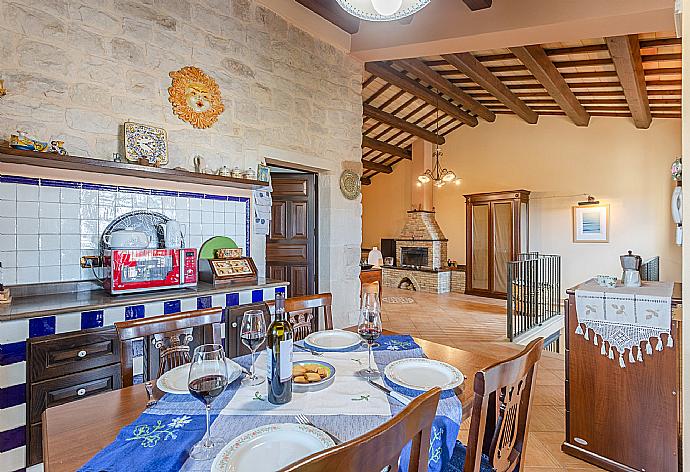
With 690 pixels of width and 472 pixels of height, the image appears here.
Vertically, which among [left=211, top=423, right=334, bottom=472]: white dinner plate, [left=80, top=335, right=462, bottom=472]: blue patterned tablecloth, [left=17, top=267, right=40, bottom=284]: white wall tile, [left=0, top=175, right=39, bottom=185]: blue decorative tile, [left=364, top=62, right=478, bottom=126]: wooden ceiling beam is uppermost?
[left=364, top=62, right=478, bottom=126]: wooden ceiling beam

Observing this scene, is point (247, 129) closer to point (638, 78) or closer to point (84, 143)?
point (84, 143)

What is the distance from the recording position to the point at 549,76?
5266mm

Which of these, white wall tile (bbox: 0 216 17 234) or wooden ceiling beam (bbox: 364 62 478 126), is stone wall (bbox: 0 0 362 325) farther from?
wooden ceiling beam (bbox: 364 62 478 126)

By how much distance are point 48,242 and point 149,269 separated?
1.88 ft

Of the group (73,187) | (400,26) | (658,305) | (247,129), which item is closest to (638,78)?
(400,26)

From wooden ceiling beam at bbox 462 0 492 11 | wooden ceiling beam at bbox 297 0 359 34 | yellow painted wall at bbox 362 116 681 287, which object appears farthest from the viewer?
yellow painted wall at bbox 362 116 681 287

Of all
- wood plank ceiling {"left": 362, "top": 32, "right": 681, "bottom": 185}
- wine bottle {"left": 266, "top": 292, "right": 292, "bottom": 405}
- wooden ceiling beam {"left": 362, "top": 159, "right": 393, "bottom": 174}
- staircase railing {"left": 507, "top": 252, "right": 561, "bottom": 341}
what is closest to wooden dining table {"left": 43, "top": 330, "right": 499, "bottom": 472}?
wine bottle {"left": 266, "top": 292, "right": 292, "bottom": 405}

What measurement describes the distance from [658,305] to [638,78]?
4281 mm

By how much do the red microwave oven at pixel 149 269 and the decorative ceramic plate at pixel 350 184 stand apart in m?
1.85

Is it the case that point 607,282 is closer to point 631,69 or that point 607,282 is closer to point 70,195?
point 70,195

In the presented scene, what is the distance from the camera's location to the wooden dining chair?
0.96 meters

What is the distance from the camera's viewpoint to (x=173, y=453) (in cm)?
89

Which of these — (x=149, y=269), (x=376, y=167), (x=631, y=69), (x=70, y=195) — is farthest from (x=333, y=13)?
(x=376, y=167)

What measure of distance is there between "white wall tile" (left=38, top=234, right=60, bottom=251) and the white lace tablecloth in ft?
9.73
